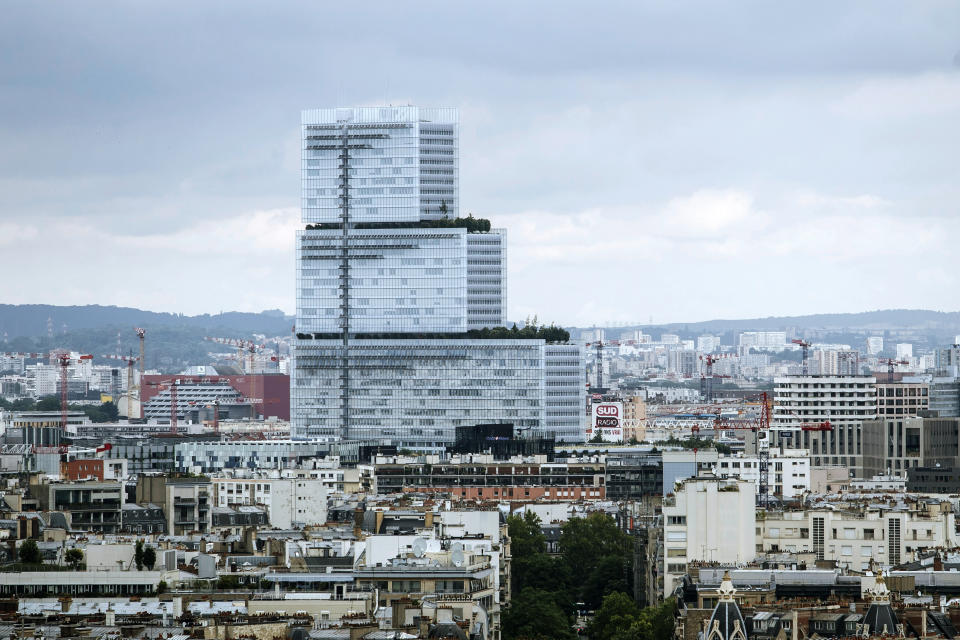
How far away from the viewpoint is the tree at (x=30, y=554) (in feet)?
345

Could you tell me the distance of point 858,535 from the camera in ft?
392

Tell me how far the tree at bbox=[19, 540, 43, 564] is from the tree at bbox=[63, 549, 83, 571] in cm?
113

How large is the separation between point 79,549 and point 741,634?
123 feet

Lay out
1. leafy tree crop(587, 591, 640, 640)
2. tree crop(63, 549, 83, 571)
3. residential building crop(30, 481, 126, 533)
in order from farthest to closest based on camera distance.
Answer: residential building crop(30, 481, 126, 533), leafy tree crop(587, 591, 640, 640), tree crop(63, 549, 83, 571)

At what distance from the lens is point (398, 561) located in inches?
4050

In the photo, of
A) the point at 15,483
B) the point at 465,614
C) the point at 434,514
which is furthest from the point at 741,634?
the point at 15,483

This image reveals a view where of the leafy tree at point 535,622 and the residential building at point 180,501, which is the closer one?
the leafy tree at point 535,622

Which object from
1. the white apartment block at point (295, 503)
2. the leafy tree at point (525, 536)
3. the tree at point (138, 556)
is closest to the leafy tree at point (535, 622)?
the tree at point (138, 556)

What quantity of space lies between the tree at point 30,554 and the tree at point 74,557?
3.72 feet

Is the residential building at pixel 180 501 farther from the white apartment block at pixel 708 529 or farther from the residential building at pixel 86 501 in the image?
the white apartment block at pixel 708 529

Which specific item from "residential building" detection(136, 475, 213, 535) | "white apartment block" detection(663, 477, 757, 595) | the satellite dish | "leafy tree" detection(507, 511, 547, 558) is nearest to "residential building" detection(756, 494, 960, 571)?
"white apartment block" detection(663, 477, 757, 595)

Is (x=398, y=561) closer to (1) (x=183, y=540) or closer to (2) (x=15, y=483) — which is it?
(1) (x=183, y=540)

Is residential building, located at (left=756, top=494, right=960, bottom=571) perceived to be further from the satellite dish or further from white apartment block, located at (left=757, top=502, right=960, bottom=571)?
the satellite dish

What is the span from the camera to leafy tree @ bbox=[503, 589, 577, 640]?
4220 inches
